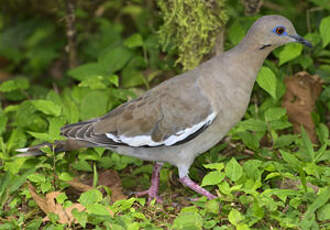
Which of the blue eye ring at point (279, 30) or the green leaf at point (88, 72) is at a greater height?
the blue eye ring at point (279, 30)

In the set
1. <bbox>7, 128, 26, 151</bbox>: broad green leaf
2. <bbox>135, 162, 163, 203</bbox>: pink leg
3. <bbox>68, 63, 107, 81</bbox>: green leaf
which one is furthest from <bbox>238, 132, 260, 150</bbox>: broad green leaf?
Result: <bbox>7, 128, 26, 151</bbox>: broad green leaf

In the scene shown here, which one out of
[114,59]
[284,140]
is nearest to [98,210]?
[284,140]

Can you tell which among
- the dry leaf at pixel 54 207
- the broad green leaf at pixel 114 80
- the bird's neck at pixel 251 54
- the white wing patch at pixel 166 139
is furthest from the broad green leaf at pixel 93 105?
the bird's neck at pixel 251 54

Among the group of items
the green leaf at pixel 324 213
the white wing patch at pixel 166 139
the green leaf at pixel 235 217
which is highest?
the white wing patch at pixel 166 139

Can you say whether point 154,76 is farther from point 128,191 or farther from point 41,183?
point 41,183

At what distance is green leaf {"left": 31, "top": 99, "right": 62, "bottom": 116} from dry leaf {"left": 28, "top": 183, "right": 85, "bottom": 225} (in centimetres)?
115

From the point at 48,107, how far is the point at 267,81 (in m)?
2.06

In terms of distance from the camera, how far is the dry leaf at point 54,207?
3551mm

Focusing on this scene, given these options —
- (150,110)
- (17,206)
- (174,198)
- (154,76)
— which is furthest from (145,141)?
(154,76)

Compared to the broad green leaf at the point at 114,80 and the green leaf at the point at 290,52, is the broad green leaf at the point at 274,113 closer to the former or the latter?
the green leaf at the point at 290,52

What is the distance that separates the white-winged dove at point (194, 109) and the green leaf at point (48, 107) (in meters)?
0.74

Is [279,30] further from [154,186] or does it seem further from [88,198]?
[88,198]

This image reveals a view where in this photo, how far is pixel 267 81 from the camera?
14.6 ft

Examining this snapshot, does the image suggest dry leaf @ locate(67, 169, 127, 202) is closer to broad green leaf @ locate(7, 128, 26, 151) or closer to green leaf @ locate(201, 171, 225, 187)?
broad green leaf @ locate(7, 128, 26, 151)
